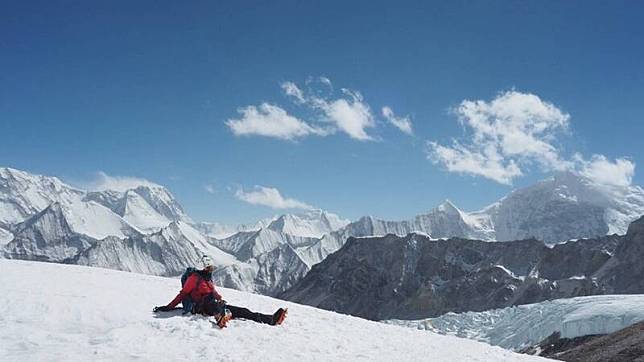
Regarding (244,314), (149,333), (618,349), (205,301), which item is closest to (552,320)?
(618,349)

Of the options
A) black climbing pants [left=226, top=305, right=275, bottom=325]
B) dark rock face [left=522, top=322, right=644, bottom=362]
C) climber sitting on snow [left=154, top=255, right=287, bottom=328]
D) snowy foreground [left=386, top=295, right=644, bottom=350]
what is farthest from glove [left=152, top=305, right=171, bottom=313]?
snowy foreground [left=386, top=295, right=644, bottom=350]

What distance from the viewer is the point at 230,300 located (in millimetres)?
21328

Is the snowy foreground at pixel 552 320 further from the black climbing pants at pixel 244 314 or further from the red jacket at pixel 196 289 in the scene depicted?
the red jacket at pixel 196 289

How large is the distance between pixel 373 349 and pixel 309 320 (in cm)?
300

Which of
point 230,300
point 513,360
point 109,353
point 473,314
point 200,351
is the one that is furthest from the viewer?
point 473,314

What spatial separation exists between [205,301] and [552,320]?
2840 inches

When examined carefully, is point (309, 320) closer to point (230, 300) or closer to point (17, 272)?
point (230, 300)

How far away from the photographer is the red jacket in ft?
54.1

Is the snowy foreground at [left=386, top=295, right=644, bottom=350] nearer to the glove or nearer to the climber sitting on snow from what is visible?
the climber sitting on snow

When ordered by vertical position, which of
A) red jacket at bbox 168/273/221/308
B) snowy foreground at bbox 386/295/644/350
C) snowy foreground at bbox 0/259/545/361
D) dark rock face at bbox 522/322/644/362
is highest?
snowy foreground at bbox 386/295/644/350

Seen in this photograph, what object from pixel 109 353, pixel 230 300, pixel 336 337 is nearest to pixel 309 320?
pixel 336 337

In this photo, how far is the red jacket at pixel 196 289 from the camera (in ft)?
54.1

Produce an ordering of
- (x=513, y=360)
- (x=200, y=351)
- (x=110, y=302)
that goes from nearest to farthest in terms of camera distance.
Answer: (x=200, y=351) < (x=110, y=302) < (x=513, y=360)

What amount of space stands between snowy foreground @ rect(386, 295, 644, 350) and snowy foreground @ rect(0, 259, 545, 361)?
52.0 meters
